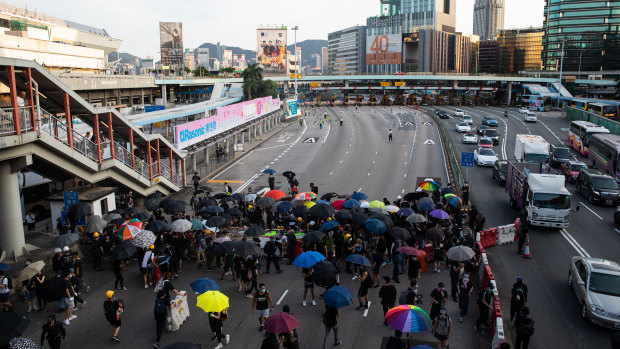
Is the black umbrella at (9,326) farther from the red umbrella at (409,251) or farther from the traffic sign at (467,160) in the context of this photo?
the traffic sign at (467,160)

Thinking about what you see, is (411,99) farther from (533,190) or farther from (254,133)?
(533,190)

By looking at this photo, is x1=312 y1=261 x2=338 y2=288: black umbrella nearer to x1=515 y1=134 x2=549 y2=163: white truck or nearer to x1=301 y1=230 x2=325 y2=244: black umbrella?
x1=301 y1=230 x2=325 y2=244: black umbrella

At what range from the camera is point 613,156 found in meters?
33.8

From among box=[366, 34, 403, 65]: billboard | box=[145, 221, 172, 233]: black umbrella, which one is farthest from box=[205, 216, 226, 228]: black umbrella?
box=[366, 34, 403, 65]: billboard

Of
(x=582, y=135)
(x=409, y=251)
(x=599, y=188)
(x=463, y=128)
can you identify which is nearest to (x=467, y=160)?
(x=599, y=188)

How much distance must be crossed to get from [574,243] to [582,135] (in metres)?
30.8

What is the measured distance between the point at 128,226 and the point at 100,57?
92.8m

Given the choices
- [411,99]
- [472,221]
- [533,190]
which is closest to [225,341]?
[472,221]

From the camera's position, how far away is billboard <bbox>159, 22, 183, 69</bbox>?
98225 mm

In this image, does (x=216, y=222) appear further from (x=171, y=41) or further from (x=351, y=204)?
(x=171, y=41)

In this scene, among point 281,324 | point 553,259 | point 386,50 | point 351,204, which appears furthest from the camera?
point 386,50

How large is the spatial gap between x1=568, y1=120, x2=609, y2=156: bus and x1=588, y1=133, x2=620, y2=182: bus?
6.52 metres

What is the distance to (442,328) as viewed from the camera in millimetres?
12008

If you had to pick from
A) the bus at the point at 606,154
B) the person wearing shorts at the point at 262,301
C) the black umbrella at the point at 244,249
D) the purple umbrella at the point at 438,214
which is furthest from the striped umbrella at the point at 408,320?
the bus at the point at 606,154
